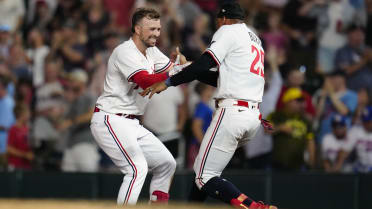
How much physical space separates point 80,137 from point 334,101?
11.6 ft

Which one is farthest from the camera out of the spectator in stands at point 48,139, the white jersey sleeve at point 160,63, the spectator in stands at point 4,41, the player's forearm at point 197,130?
the spectator in stands at point 4,41

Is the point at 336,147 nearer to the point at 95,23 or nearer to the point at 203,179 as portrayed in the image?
the point at 203,179

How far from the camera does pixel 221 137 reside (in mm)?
8531

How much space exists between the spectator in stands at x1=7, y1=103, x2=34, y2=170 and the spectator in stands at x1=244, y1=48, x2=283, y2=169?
3.09 metres

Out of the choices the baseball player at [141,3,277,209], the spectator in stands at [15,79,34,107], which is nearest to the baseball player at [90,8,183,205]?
the baseball player at [141,3,277,209]

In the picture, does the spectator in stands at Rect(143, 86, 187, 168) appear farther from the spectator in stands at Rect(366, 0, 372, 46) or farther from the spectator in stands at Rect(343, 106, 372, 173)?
the spectator in stands at Rect(366, 0, 372, 46)

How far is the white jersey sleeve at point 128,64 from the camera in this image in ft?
28.0

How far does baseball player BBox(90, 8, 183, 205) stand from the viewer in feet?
28.0

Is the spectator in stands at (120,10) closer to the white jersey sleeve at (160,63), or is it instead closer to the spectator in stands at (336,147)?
the spectator in stands at (336,147)

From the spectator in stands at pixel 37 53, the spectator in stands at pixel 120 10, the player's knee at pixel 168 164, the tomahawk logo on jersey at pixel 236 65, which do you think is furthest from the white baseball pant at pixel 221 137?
the spectator in stands at pixel 120 10

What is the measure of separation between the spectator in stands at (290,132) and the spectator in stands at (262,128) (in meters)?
0.36

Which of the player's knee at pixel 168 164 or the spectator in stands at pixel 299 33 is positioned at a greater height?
the spectator in stands at pixel 299 33

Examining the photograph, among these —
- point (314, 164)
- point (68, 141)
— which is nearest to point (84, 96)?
point (68, 141)

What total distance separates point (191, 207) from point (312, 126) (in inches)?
204
